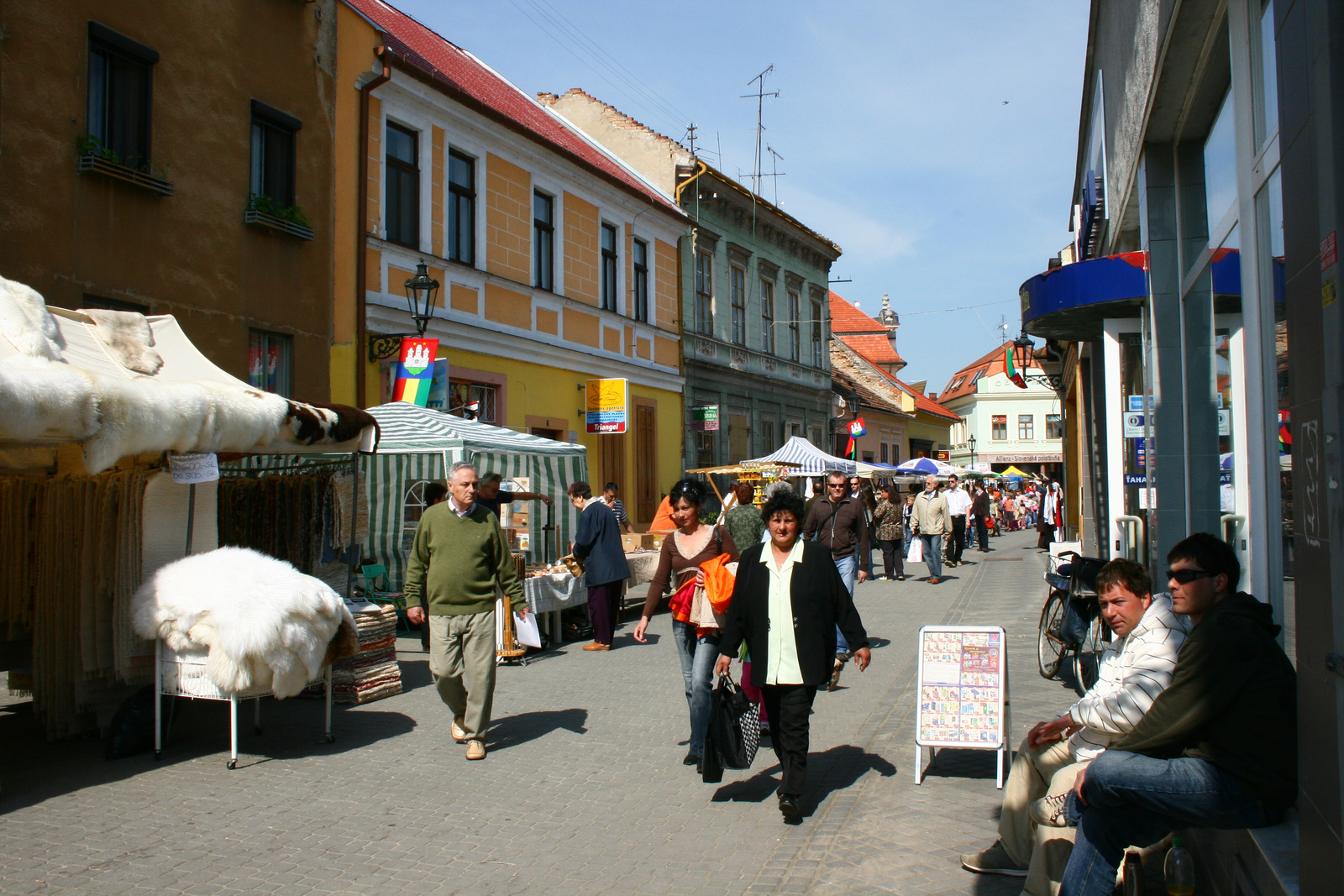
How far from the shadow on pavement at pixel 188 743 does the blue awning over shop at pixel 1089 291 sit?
631cm

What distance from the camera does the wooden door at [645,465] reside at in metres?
22.1

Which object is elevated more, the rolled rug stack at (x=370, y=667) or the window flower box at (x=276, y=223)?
the window flower box at (x=276, y=223)

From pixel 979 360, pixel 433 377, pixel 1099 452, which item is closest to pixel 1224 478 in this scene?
pixel 1099 452

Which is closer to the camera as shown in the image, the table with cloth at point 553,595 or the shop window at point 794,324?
the table with cloth at point 553,595

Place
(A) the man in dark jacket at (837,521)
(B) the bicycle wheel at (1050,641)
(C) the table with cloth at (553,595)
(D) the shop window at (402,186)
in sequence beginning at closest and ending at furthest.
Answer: (B) the bicycle wheel at (1050,641) < (C) the table with cloth at (553,595) < (A) the man in dark jacket at (837,521) < (D) the shop window at (402,186)

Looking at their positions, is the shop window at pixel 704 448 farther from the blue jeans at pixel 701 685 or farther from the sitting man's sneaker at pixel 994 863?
the sitting man's sneaker at pixel 994 863

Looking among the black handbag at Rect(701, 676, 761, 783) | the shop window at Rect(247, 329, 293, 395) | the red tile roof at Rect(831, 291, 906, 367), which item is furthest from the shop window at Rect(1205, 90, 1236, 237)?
the red tile roof at Rect(831, 291, 906, 367)

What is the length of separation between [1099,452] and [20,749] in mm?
13514

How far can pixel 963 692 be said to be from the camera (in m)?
5.87

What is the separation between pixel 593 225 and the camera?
20766 mm

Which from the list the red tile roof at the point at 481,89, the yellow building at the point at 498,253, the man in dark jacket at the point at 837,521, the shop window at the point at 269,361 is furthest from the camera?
the red tile roof at the point at 481,89

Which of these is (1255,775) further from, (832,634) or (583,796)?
(583,796)

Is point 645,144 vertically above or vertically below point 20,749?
above

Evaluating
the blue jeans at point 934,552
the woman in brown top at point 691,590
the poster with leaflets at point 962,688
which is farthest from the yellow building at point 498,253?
the poster with leaflets at point 962,688
